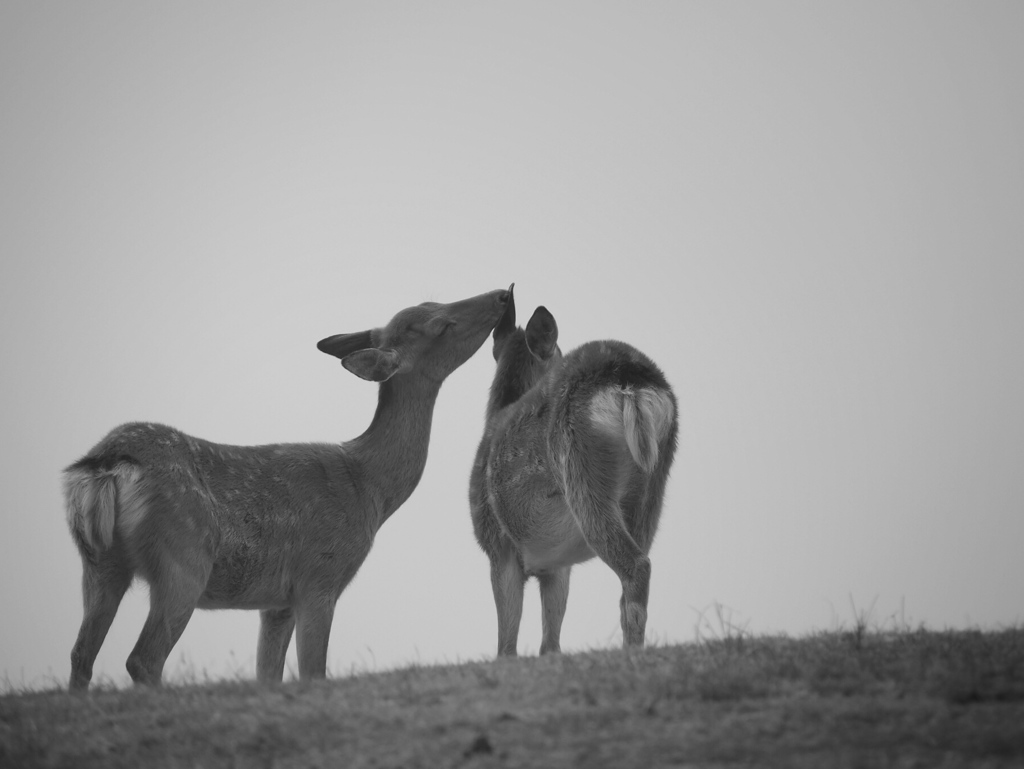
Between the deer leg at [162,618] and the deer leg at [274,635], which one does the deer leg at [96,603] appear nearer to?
the deer leg at [162,618]

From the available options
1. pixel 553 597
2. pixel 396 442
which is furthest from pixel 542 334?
pixel 553 597

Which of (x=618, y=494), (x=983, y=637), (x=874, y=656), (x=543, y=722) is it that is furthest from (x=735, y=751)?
(x=618, y=494)

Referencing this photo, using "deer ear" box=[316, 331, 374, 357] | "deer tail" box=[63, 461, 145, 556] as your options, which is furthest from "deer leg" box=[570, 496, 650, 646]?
"deer ear" box=[316, 331, 374, 357]

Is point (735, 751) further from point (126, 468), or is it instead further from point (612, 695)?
point (126, 468)

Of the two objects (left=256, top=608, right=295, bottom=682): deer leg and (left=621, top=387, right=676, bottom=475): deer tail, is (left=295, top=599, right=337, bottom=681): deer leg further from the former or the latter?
(left=621, top=387, right=676, bottom=475): deer tail

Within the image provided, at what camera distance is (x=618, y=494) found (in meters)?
8.91

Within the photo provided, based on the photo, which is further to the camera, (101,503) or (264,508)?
(264,508)

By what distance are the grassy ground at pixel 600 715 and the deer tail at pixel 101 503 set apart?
1380mm

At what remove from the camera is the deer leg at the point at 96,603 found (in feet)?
26.6

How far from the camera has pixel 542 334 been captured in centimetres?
1120

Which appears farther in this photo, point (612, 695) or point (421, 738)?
point (612, 695)

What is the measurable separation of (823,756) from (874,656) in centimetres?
179

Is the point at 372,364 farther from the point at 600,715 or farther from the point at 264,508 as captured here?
the point at 600,715

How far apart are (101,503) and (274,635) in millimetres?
2137
